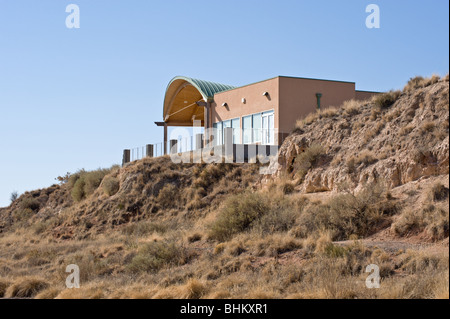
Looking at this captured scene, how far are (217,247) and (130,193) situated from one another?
15.5 metres

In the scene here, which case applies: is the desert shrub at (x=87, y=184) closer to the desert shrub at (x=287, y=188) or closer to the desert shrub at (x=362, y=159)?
the desert shrub at (x=287, y=188)

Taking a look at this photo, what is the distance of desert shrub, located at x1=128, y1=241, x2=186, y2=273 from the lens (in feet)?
55.8

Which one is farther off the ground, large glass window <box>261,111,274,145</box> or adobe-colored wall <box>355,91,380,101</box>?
adobe-colored wall <box>355,91,380,101</box>

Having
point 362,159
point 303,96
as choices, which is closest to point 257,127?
point 303,96

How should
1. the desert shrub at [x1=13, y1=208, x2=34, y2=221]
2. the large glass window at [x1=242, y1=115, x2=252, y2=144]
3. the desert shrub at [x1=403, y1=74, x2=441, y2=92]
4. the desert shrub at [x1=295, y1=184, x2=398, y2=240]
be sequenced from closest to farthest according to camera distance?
1. the desert shrub at [x1=295, y1=184, x2=398, y2=240]
2. the desert shrub at [x1=403, y1=74, x2=441, y2=92]
3. the large glass window at [x1=242, y1=115, x2=252, y2=144]
4. the desert shrub at [x1=13, y1=208, x2=34, y2=221]

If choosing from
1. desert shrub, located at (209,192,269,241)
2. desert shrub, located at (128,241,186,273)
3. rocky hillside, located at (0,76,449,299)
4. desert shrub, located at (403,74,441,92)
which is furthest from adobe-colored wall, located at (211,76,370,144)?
desert shrub, located at (128,241,186,273)

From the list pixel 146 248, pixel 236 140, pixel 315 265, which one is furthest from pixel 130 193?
pixel 315 265

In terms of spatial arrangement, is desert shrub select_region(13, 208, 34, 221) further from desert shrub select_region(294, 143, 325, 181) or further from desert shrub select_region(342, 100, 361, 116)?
desert shrub select_region(342, 100, 361, 116)

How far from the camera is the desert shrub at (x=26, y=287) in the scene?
51.1ft

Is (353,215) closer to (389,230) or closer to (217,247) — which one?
(389,230)

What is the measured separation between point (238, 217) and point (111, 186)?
52.6 feet

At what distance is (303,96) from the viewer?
99.3 feet

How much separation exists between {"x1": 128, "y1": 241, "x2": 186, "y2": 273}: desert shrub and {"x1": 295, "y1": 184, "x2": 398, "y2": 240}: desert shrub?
154 inches

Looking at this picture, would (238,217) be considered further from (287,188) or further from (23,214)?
(23,214)
